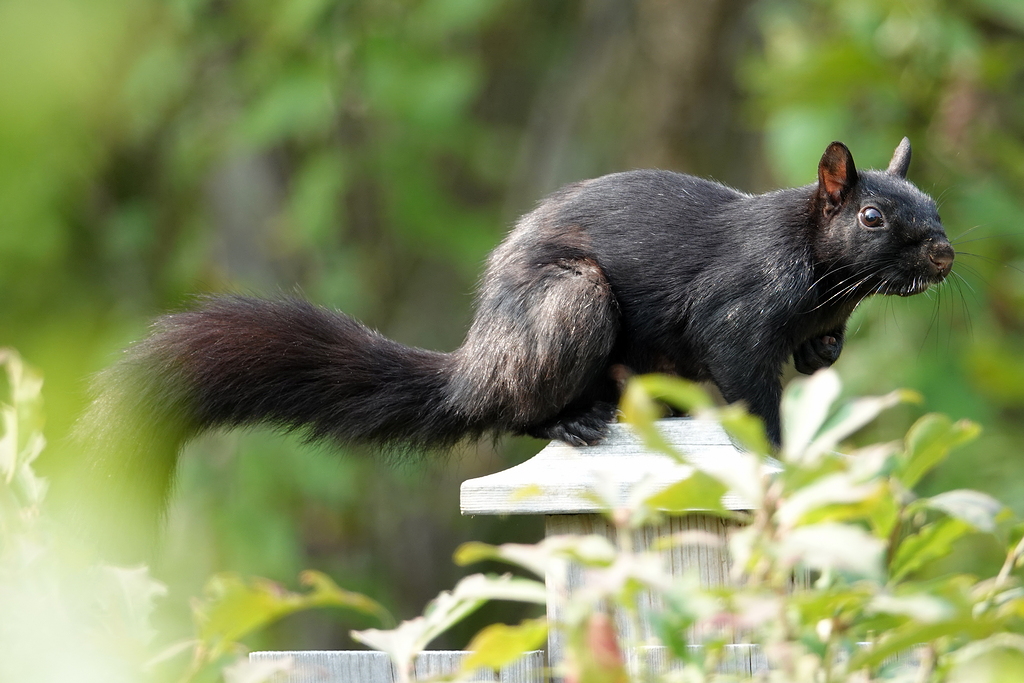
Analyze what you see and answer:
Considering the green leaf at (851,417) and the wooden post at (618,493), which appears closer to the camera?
the green leaf at (851,417)

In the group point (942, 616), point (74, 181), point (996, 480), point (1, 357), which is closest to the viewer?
point (942, 616)

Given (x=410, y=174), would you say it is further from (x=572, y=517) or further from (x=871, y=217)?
(x=572, y=517)

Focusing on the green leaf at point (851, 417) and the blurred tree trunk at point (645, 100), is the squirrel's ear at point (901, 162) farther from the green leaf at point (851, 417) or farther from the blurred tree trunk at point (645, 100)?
the blurred tree trunk at point (645, 100)

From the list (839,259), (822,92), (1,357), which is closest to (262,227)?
(822,92)

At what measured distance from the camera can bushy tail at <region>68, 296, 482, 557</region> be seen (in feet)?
8.07

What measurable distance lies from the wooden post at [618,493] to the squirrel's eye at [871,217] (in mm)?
861

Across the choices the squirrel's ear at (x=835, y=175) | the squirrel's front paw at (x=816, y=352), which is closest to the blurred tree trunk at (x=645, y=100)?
the squirrel's front paw at (x=816, y=352)

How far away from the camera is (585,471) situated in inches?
77.3

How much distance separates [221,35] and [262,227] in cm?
111

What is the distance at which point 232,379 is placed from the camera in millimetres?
2586

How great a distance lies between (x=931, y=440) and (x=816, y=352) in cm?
182

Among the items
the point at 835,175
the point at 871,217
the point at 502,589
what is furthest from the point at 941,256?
the point at 502,589

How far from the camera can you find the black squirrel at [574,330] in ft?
8.18

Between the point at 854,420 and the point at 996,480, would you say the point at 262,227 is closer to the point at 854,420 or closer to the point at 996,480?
the point at 996,480
